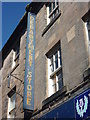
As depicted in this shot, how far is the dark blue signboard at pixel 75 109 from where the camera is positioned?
607 cm

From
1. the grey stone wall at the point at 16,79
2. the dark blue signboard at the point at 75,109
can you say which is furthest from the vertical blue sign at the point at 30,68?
the dark blue signboard at the point at 75,109

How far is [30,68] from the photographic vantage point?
10211mm

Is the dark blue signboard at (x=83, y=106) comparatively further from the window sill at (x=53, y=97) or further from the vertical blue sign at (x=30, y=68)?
the vertical blue sign at (x=30, y=68)

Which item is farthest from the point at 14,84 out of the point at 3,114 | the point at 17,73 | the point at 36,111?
the point at 36,111

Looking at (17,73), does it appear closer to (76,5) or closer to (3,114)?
(3,114)

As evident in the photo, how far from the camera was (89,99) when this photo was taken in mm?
6031

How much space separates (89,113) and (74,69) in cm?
190

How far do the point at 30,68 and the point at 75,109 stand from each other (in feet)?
13.9

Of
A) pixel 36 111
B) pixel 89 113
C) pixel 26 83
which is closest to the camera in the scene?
pixel 89 113

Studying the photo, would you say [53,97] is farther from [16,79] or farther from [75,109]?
[16,79]

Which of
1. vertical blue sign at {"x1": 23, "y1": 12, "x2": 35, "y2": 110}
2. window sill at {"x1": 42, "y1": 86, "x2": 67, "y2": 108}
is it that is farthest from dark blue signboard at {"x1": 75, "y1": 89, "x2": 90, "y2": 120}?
vertical blue sign at {"x1": 23, "y1": 12, "x2": 35, "y2": 110}

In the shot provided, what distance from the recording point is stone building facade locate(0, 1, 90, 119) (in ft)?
23.9

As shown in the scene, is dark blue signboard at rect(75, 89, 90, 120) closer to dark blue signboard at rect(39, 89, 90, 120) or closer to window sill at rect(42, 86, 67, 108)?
dark blue signboard at rect(39, 89, 90, 120)

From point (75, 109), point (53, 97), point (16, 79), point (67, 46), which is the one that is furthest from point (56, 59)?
point (16, 79)
